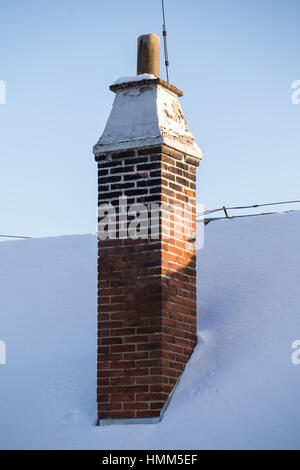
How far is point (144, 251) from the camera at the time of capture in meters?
7.92

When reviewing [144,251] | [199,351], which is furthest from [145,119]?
[199,351]

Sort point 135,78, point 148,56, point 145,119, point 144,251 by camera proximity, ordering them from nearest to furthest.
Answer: point 144,251, point 145,119, point 135,78, point 148,56

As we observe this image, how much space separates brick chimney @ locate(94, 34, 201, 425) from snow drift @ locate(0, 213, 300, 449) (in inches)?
8.8

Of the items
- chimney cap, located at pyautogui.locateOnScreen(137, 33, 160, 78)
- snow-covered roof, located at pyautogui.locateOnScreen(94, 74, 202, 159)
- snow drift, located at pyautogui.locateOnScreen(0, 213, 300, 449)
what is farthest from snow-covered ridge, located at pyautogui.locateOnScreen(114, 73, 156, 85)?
snow drift, located at pyautogui.locateOnScreen(0, 213, 300, 449)

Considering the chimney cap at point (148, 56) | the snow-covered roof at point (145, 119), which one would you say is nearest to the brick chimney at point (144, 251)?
the snow-covered roof at point (145, 119)

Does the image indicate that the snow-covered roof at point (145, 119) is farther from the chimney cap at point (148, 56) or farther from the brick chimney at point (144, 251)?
the chimney cap at point (148, 56)

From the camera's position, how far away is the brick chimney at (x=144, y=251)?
769 cm

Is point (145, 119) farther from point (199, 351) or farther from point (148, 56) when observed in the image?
point (199, 351)

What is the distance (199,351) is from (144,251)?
994 mm

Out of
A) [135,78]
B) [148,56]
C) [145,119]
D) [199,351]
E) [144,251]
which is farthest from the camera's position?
[148,56]

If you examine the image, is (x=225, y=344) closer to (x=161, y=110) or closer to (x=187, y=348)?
(x=187, y=348)
